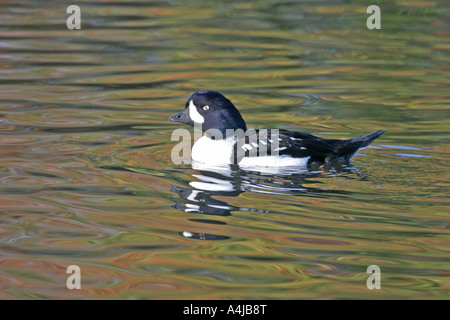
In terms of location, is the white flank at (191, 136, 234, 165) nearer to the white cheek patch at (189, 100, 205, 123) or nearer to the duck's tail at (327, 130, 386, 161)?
the white cheek patch at (189, 100, 205, 123)

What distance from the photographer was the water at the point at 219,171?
5.88 metres

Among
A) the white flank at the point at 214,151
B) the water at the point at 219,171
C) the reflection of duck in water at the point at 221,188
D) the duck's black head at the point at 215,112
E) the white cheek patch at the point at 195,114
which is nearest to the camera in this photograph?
the water at the point at 219,171

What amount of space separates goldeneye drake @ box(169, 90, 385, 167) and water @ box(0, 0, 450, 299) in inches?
8.2

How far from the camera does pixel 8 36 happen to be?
1535 cm

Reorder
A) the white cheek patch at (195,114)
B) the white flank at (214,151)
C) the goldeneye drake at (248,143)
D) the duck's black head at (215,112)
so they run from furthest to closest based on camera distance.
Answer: the white cheek patch at (195,114) → the duck's black head at (215,112) → the white flank at (214,151) → the goldeneye drake at (248,143)

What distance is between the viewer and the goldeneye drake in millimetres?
8305

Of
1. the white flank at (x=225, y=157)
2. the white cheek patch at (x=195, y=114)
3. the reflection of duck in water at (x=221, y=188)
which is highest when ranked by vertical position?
the white cheek patch at (x=195, y=114)

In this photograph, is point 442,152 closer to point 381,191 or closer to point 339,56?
point 381,191

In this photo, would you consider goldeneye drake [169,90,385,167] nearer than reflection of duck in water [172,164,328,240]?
No

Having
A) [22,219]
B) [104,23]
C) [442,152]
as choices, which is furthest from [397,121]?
[104,23]

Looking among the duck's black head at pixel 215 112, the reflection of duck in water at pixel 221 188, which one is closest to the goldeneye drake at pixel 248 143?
the duck's black head at pixel 215 112

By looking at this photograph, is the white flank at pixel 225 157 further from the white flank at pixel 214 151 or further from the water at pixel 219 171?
the water at pixel 219 171

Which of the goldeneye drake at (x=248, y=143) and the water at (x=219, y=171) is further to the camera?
the goldeneye drake at (x=248, y=143)

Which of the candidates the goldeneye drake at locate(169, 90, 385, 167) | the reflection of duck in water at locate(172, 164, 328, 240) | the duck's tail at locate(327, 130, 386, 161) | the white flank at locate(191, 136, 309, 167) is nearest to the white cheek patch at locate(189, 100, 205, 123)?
the goldeneye drake at locate(169, 90, 385, 167)
